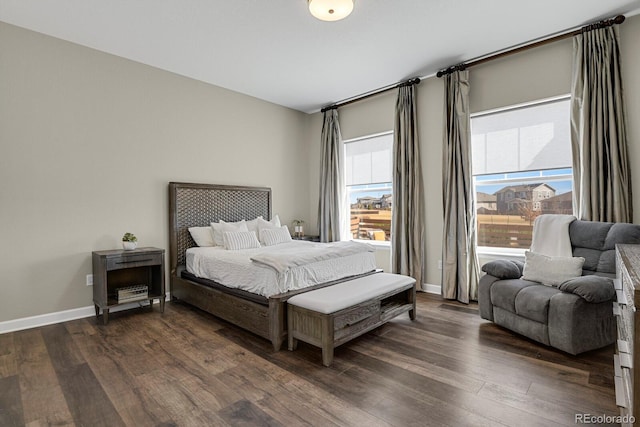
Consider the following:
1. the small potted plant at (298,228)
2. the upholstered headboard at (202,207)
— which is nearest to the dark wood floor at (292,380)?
the upholstered headboard at (202,207)

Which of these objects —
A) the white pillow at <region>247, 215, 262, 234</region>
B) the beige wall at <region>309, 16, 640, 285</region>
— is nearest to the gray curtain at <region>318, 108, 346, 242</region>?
the beige wall at <region>309, 16, 640, 285</region>

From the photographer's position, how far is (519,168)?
12.0 feet

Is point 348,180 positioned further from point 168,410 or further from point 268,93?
point 168,410

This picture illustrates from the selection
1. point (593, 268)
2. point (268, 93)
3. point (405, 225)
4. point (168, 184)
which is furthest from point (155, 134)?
point (593, 268)

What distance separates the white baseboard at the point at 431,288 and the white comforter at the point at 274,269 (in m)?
1.26

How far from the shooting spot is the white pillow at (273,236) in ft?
14.3

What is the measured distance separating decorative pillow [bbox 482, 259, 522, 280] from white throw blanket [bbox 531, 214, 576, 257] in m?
0.34

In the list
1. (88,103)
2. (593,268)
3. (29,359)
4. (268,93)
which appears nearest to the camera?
(29,359)

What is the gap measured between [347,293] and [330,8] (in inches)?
91.4

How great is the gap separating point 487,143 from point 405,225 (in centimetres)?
144

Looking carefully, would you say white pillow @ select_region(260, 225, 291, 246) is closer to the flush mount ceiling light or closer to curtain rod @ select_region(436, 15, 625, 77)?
the flush mount ceiling light

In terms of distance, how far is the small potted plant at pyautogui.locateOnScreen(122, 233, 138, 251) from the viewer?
3.46 meters

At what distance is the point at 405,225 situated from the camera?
14.4 feet

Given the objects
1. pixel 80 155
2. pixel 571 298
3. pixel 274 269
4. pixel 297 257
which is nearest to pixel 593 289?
pixel 571 298
